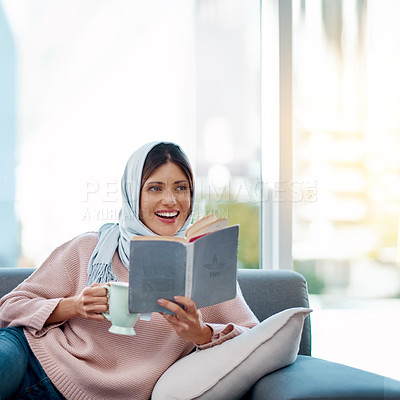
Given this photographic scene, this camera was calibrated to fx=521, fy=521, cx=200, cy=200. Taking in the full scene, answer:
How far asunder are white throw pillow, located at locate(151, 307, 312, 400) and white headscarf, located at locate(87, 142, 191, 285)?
1.54 ft

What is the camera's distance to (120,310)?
135cm

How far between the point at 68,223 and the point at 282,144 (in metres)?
1.10

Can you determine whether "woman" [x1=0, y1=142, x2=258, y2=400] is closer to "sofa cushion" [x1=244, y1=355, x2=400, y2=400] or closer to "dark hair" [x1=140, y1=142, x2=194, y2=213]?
"dark hair" [x1=140, y1=142, x2=194, y2=213]

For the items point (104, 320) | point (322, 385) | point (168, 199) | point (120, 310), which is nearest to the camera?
point (322, 385)

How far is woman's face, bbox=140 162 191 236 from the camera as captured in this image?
1.78 m

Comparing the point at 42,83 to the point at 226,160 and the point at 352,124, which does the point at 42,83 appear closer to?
the point at 226,160

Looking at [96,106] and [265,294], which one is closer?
[265,294]

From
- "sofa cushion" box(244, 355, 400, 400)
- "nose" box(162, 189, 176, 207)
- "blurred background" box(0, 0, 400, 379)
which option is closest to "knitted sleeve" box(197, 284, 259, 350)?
"sofa cushion" box(244, 355, 400, 400)

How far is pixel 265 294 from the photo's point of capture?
193 cm

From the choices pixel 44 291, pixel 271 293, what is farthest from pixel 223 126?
pixel 44 291

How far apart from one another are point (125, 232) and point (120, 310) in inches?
19.3

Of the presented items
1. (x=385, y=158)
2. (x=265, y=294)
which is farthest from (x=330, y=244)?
(x=265, y=294)

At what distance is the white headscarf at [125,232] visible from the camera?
67.9 inches

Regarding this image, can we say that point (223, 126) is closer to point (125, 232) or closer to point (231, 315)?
point (125, 232)
